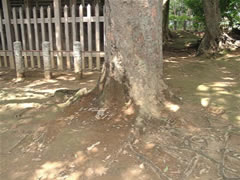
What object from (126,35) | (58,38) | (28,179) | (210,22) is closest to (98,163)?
(28,179)

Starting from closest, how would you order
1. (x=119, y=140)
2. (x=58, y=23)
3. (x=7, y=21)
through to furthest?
(x=119, y=140)
(x=58, y=23)
(x=7, y=21)

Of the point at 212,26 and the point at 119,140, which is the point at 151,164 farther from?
the point at 212,26

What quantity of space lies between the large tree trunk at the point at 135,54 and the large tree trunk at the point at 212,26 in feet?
20.2

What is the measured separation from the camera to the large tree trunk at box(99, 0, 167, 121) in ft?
11.4

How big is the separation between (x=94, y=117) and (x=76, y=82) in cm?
321

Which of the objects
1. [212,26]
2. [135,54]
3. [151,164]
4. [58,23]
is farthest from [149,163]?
[212,26]

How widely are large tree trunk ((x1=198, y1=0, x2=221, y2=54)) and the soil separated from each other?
4.60 m

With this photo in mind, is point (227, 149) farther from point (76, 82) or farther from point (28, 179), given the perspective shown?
point (76, 82)

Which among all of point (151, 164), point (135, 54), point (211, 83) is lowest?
point (151, 164)

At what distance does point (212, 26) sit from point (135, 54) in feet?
21.8

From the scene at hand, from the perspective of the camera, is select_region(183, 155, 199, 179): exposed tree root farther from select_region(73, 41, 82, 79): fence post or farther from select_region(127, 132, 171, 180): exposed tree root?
select_region(73, 41, 82, 79): fence post

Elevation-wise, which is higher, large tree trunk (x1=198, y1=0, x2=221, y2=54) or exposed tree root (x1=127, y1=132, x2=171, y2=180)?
large tree trunk (x1=198, y1=0, x2=221, y2=54)

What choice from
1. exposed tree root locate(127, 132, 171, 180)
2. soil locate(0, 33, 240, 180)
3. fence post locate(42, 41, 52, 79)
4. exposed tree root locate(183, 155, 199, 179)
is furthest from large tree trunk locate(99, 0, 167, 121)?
fence post locate(42, 41, 52, 79)

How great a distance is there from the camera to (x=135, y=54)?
353 centimetres
